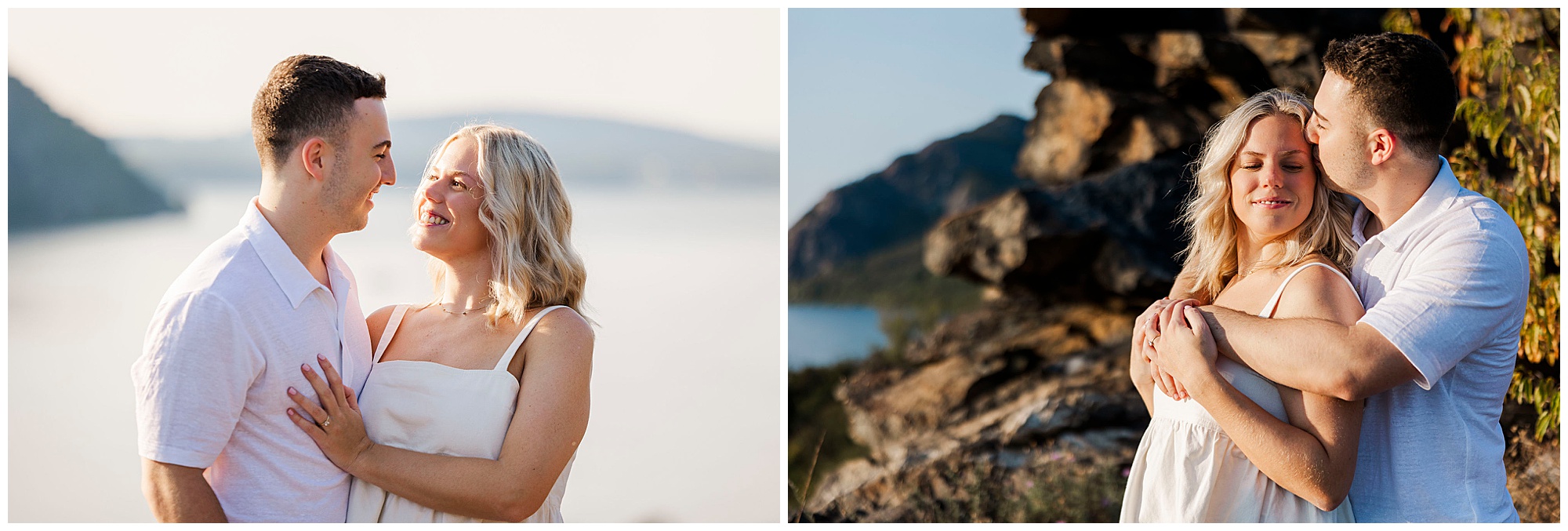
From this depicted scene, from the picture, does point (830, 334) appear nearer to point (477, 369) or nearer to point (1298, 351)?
point (477, 369)

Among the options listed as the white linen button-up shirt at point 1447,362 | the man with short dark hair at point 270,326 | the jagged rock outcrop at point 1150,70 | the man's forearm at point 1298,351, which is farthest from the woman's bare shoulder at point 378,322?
the jagged rock outcrop at point 1150,70

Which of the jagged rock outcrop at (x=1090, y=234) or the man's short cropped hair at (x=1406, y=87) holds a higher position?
the man's short cropped hair at (x=1406, y=87)

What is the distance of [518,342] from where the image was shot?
2070 millimetres

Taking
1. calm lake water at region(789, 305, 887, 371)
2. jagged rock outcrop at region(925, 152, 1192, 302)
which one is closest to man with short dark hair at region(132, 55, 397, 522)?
jagged rock outcrop at region(925, 152, 1192, 302)

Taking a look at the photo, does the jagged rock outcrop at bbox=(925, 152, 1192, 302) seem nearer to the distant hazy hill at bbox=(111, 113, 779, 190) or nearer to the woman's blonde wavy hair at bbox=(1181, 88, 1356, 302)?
the distant hazy hill at bbox=(111, 113, 779, 190)

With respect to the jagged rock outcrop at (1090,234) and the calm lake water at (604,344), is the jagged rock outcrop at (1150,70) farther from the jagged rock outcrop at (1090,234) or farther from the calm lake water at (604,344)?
the calm lake water at (604,344)

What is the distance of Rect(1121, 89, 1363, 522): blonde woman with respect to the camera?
1.85m

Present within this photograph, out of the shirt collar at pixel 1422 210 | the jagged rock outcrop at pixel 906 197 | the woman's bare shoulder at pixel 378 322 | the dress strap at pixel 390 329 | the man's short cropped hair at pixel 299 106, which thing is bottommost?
the jagged rock outcrop at pixel 906 197

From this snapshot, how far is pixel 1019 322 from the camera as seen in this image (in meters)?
5.70

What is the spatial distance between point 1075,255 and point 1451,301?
319 cm

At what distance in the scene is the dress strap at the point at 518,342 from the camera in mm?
2039

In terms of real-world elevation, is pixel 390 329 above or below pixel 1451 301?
below

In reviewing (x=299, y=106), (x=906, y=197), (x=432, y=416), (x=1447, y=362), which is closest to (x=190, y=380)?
(x=432, y=416)

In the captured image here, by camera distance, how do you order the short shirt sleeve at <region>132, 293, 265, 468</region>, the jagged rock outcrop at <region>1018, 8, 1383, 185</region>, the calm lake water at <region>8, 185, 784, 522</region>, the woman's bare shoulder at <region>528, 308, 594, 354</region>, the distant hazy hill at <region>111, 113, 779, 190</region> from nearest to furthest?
the short shirt sleeve at <region>132, 293, 265, 468</region> < the woman's bare shoulder at <region>528, 308, 594, 354</region> < the calm lake water at <region>8, 185, 784, 522</region> < the distant hazy hill at <region>111, 113, 779, 190</region> < the jagged rock outcrop at <region>1018, 8, 1383, 185</region>
